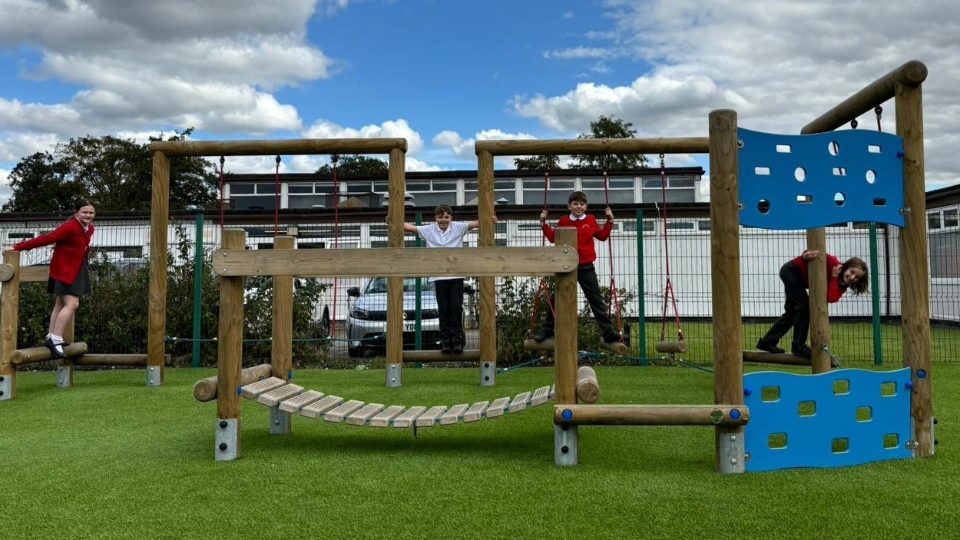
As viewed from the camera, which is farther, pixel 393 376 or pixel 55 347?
pixel 393 376

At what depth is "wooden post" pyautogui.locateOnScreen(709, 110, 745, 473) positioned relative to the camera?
384 cm

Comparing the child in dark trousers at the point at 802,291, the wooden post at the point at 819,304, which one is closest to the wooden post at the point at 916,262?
the child in dark trousers at the point at 802,291

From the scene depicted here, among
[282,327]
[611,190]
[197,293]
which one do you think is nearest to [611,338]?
[282,327]

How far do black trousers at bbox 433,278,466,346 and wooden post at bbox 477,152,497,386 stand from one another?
382 millimetres

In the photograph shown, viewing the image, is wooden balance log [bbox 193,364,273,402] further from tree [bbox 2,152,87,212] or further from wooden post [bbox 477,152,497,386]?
tree [bbox 2,152,87,212]

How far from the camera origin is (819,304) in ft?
20.0

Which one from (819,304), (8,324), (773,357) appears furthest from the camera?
(8,324)

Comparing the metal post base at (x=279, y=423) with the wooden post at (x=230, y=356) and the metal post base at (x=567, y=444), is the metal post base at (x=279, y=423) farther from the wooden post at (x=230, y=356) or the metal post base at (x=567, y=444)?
the metal post base at (x=567, y=444)

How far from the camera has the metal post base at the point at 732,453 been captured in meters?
3.82

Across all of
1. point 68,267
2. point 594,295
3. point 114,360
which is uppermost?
point 68,267

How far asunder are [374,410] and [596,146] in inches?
160

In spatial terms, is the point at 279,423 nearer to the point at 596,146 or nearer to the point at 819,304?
the point at 596,146

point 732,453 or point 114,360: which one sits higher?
point 114,360

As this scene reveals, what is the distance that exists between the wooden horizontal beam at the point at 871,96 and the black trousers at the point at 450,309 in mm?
3966
